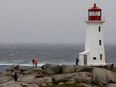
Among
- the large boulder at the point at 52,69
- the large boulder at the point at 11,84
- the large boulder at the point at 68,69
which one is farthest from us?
the large boulder at the point at 52,69

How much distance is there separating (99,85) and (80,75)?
7.35 ft

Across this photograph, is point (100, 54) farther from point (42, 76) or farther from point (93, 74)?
point (42, 76)

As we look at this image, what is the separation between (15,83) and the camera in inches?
1462

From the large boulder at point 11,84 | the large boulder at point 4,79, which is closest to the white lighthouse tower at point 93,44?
the large boulder at point 4,79

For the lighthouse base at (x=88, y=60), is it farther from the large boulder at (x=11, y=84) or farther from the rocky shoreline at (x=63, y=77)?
the large boulder at (x=11, y=84)

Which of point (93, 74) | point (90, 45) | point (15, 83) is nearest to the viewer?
point (15, 83)

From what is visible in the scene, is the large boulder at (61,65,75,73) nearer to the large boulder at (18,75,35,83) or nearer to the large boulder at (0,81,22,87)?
the large boulder at (18,75,35,83)

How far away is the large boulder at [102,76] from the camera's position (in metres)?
39.3

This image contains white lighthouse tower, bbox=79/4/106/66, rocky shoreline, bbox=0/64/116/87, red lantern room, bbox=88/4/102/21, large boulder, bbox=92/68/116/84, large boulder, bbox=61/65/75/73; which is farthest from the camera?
red lantern room, bbox=88/4/102/21

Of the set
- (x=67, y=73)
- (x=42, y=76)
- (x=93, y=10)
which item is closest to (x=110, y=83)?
(x=67, y=73)

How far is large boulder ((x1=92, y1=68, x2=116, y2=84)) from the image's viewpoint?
39281 mm

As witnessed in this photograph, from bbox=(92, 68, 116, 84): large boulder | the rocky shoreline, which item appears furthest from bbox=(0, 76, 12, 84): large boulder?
bbox=(92, 68, 116, 84): large boulder

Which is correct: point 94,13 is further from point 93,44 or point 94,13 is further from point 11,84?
point 11,84

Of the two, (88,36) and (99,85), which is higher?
(88,36)
